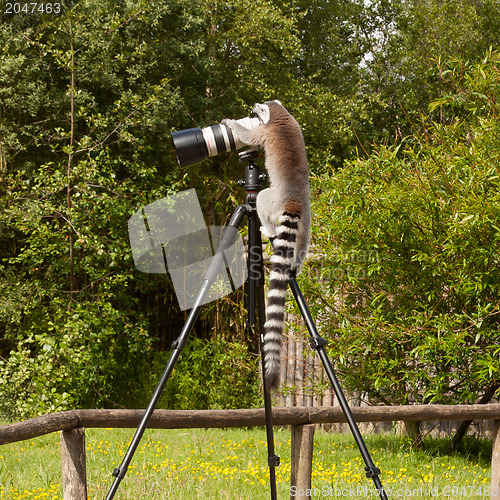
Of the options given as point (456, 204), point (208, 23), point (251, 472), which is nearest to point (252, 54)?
point (208, 23)

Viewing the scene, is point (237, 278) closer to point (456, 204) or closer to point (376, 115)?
point (456, 204)

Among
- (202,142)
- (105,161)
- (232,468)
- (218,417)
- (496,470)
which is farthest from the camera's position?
(105,161)

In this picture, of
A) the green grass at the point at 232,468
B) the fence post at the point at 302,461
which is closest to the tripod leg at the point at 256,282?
the fence post at the point at 302,461

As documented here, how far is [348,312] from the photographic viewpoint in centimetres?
476

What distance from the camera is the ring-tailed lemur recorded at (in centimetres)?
180

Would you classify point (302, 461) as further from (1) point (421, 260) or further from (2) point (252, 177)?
(1) point (421, 260)

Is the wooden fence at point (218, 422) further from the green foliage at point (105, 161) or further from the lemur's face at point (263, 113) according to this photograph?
the green foliage at point (105, 161)

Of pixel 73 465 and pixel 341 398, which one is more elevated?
pixel 341 398

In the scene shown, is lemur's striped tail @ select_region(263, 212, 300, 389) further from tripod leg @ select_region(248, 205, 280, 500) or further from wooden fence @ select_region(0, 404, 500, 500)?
wooden fence @ select_region(0, 404, 500, 500)

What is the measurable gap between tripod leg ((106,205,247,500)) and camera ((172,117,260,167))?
242mm

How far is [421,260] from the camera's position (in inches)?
162

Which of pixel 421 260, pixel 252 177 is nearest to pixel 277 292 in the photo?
pixel 252 177

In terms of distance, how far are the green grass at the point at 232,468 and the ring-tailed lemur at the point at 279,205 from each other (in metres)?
1.96

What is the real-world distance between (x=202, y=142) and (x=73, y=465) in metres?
1.22
